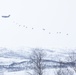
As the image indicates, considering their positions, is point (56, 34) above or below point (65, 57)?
above

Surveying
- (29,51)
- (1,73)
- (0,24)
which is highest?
(0,24)

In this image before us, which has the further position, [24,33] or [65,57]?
[24,33]

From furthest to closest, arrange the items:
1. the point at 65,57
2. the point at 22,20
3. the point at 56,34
Result: the point at 22,20
the point at 56,34
the point at 65,57

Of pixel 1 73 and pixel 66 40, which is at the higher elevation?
pixel 66 40

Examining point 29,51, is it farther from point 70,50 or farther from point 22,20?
point 22,20

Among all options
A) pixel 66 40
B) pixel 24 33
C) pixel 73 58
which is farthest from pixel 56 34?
pixel 73 58

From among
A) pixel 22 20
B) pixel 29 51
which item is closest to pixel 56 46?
pixel 29 51

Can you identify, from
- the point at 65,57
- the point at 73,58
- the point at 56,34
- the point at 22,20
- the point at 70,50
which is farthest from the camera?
the point at 22,20

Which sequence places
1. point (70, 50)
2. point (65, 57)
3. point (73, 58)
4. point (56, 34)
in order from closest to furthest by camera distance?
point (73, 58), point (65, 57), point (70, 50), point (56, 34)

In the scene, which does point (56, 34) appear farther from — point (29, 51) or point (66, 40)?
point (29, 51)
